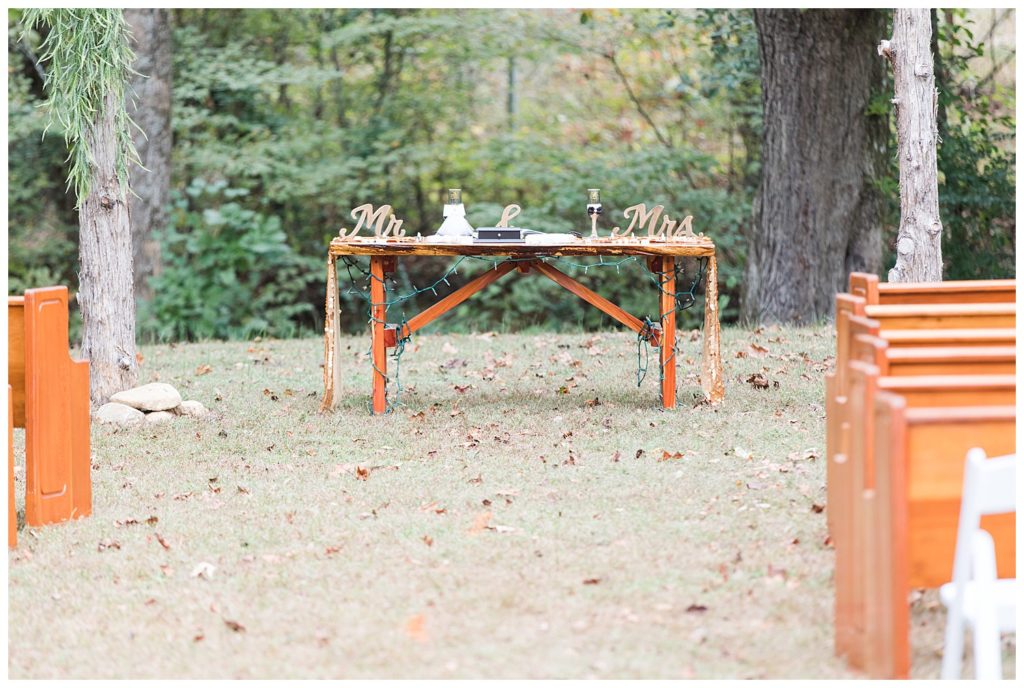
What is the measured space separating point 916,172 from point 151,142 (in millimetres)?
9203

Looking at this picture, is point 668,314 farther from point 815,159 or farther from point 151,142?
point 151,142

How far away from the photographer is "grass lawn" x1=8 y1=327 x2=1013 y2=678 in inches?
142

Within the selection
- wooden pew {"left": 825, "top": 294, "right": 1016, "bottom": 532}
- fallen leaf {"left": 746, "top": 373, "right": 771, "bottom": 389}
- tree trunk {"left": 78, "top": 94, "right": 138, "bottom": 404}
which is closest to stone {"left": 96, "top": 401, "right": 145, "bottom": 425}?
tree trunk {"left": 78, "top": 94, "right": 138, "bottom": 404}

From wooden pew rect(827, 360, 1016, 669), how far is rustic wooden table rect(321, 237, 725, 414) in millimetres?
3421

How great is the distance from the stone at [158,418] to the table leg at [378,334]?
4.06 ft

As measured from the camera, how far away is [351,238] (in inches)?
272

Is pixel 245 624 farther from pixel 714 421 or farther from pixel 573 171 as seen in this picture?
pixel 573 171

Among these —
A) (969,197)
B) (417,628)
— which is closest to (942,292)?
(417,628)

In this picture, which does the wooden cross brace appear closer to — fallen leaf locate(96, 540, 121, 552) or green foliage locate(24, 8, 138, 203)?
green foliage locate(24, 8, 138, 203)

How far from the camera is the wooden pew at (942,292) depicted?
4594 millimetres

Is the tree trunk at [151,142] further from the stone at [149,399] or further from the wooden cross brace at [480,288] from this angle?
the wooden cross brace at [480,288]

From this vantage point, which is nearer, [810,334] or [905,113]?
[905,113]

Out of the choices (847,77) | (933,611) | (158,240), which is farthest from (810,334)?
(158,240)

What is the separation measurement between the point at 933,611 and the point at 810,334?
6056 millimetres
